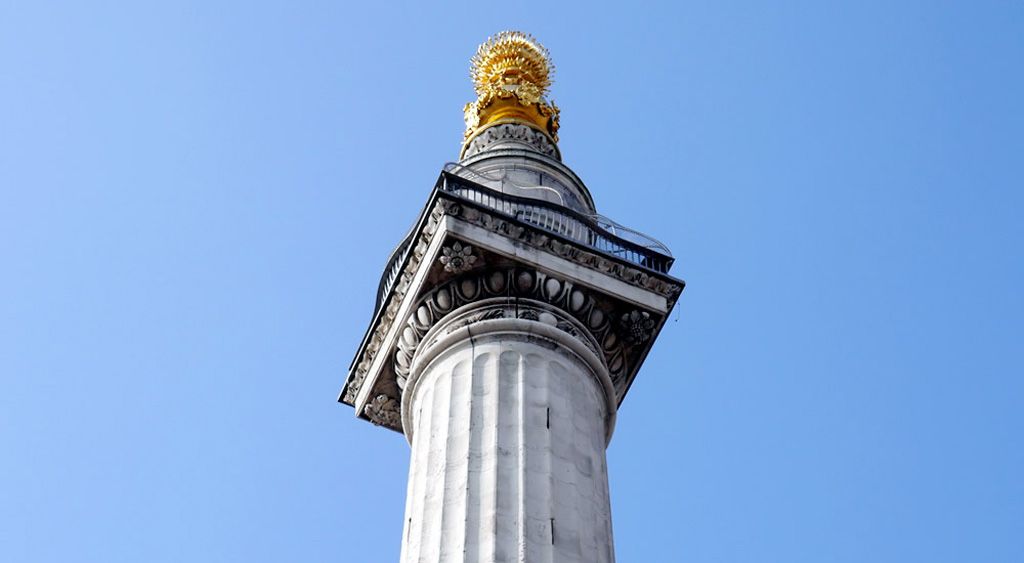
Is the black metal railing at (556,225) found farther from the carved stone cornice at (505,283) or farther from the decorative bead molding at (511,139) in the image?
the decorative bead molding at (511,139)

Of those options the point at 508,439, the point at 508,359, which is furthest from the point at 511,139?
the point at 508,439

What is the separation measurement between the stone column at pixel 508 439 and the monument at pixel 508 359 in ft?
0.08

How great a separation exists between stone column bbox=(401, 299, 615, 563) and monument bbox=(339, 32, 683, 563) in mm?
25

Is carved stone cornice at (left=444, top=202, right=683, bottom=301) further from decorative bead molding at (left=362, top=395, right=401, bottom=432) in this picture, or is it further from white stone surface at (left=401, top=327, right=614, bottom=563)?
decorative bead molding at (left=362, top=395, right=401, bottom=432)

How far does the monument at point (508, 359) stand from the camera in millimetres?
21953

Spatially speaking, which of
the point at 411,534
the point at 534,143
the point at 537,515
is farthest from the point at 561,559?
the point at 534,143

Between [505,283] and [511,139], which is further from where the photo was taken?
[511,139]

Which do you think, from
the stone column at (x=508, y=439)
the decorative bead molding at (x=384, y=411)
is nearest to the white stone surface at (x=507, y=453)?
the stone column at (x=508, y=439)

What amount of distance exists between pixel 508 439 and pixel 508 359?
1.96 m

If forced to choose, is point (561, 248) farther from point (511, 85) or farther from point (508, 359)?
point (511, 85)

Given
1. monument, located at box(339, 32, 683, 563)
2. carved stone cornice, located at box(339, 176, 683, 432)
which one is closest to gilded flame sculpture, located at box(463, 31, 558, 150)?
monument, located at box(339, 32, 683, 563)

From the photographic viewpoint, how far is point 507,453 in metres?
22.7

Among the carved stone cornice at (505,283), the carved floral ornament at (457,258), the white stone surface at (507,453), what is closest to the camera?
the white stone surface at (507,453)

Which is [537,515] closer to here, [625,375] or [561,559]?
[561,559]
